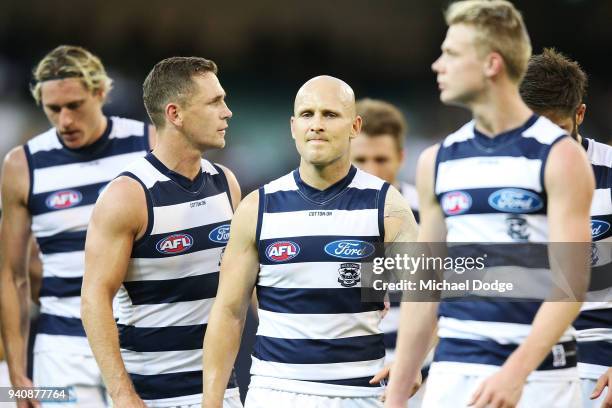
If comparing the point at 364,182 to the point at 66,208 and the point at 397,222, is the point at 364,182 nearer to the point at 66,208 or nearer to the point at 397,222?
the point at 397,222

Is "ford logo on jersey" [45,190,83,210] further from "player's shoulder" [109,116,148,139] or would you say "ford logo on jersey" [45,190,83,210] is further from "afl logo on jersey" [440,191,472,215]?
"afl logo on jersey" [440,191,472,215]

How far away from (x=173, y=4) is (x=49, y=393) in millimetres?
8159

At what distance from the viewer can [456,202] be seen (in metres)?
3.50

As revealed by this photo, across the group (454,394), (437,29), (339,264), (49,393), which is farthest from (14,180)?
(437,29)

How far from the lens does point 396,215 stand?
4320mm

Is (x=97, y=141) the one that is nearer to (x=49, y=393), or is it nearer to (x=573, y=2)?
(x=49, y=393)

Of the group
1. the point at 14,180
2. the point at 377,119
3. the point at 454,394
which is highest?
the point at 377,119

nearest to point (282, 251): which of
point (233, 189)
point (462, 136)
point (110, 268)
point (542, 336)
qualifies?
point (110, 268)

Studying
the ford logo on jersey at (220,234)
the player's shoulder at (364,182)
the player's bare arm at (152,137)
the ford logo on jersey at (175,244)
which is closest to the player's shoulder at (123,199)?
the ford logo on jersey at (175,244)

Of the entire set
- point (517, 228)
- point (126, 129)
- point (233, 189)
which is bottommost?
point (517, 228)

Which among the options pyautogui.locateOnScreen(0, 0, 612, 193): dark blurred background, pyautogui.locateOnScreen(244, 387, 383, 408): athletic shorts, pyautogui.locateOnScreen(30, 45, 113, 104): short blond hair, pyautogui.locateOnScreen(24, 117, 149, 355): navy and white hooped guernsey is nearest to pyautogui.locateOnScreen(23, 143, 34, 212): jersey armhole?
pyautogui.locateOnScreen(24, 117, 149, 355): navy and white hooped guernsey

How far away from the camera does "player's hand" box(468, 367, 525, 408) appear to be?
313cm

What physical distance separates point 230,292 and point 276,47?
29.8 ft

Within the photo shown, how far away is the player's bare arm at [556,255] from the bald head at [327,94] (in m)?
1.33
